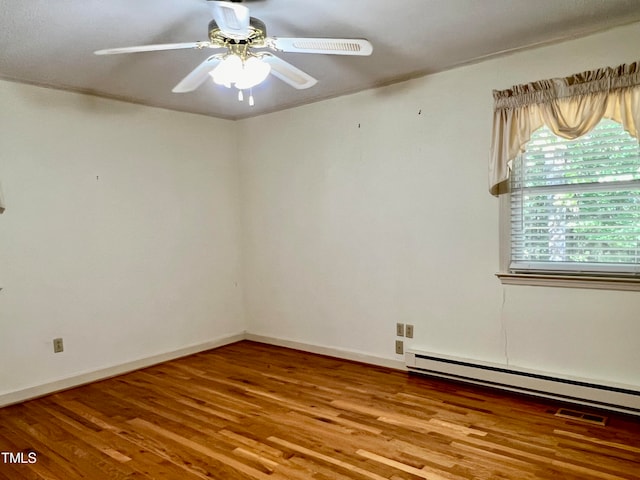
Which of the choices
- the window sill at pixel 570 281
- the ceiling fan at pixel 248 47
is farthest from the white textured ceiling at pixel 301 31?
the window sill at pixel 570 281

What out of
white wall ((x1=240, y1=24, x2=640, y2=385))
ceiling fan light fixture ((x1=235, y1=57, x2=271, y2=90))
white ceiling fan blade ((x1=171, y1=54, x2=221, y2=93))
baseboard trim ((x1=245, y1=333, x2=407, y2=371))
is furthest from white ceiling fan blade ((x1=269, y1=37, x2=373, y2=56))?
baseboard trim ((x1=245, y1=333, x2=407, y2=371))

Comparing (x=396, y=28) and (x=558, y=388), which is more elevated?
(x=396, y=28)

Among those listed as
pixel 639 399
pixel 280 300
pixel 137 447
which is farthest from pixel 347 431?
pixel 280 300

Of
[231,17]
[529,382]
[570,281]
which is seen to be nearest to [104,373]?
[231,17]

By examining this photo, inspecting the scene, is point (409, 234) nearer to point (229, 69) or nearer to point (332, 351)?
point (332, 351)

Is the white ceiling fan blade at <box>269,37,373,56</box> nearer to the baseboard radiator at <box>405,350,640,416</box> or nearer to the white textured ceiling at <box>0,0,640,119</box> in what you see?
the white textured ceiling at <box>0,0,640,119</box>

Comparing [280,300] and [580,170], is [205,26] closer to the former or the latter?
[580,170]

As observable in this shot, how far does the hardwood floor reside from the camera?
93.7 inches

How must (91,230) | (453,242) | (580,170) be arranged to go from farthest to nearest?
1. (91,230)
2. (453,242)
3. (580,170)

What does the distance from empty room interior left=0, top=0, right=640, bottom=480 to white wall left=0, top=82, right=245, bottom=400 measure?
2cm

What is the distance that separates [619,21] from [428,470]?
2734mm

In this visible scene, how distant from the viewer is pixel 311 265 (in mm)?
4508

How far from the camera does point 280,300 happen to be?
4.80 metres

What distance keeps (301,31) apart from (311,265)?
7.47 feet
